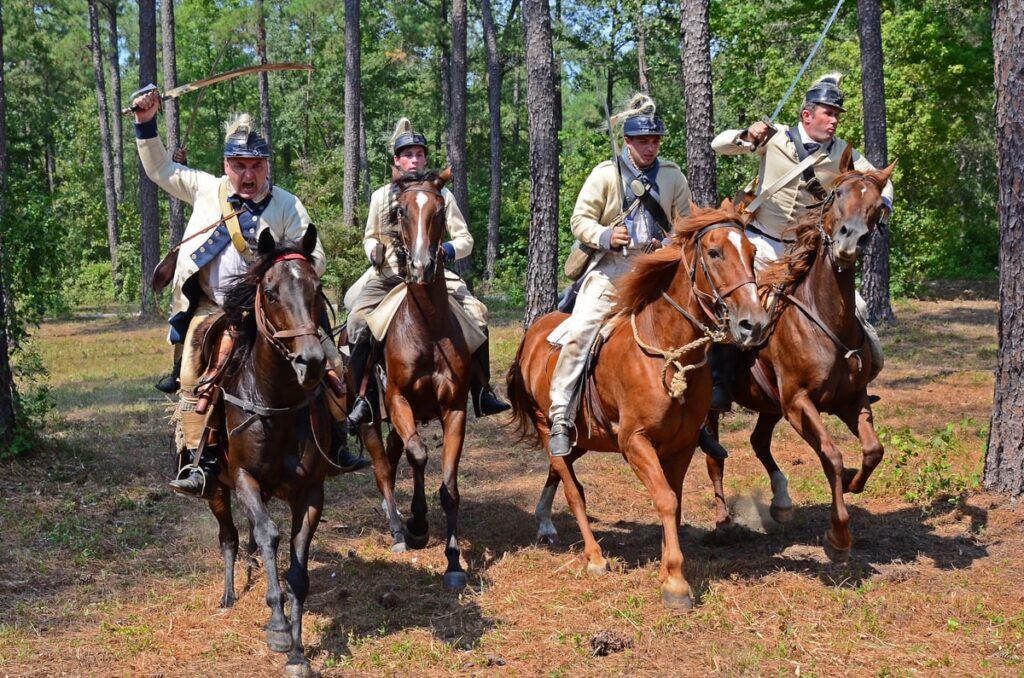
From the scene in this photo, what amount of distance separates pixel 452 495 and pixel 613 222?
2697mm

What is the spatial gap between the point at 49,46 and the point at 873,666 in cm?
5206

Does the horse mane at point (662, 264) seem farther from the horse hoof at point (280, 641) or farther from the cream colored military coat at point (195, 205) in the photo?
the horse hoof at point (280, 641)

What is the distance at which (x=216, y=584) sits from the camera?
7816mm

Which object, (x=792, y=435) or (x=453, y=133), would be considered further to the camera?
(x=453, y=133)

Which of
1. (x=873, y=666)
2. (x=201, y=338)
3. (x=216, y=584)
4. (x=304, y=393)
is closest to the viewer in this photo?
(x=873, y=666)

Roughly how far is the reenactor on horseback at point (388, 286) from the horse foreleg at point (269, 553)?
7.04 feet

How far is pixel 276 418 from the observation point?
20.8ft

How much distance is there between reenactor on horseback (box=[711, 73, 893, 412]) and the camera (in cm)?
842

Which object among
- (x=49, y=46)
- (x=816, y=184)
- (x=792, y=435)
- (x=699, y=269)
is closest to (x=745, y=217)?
(x=699, y=269)

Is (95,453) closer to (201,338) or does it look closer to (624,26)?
(201,338)

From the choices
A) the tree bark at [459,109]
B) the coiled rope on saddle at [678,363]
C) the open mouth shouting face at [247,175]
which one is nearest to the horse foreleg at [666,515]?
the coiled rope on saddle at [678,363]

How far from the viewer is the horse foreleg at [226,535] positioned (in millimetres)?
7332

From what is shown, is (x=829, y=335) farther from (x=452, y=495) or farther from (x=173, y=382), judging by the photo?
(x=173, y=382)

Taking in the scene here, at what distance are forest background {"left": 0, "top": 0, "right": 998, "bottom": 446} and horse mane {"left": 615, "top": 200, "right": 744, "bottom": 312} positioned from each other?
1960mm
